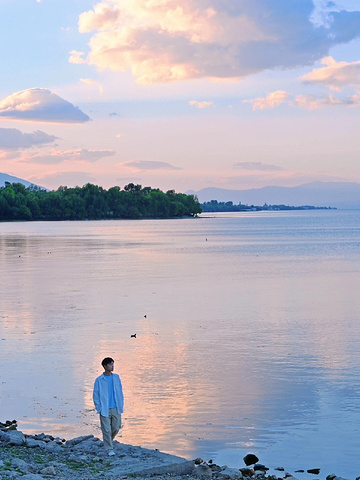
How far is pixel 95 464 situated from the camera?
1271 cm

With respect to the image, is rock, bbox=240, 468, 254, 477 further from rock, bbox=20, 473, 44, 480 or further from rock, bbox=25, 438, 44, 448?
rock, bbox=25, 438, 44, 448

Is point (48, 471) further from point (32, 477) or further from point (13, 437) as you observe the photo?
point (13, 437)

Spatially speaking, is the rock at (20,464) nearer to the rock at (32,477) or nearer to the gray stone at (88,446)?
the rock at (32,477)

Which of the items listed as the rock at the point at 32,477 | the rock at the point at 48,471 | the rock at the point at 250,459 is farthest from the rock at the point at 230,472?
the rock at the point at 32,477

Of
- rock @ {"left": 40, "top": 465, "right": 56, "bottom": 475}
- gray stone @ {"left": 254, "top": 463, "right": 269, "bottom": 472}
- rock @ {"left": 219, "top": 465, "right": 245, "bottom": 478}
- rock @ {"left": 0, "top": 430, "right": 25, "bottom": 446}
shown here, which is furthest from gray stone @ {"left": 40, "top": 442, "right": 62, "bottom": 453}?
gray stone @ {"left": 254, "top": 463, "right": 269, "bottom": 472}

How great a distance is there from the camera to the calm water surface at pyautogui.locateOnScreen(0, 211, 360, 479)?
1531 cm

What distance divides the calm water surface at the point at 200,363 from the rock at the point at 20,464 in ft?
10.6

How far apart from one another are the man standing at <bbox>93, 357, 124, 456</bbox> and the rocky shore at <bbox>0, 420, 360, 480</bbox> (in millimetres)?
520

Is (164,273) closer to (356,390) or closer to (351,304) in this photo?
(351,304)

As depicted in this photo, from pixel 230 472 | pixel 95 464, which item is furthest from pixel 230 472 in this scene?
pixel 95 464

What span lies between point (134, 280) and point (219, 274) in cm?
847

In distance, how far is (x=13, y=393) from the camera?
18.7 m

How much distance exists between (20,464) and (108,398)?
1924 millimetres

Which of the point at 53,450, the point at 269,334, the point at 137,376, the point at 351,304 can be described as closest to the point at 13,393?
the point at 137,376
